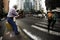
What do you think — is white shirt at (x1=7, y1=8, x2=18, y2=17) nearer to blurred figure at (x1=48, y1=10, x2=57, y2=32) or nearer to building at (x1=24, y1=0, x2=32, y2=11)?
building at (x1=24, y1=0, x2=32, y2=11)

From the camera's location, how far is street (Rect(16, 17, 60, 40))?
0.61 meters

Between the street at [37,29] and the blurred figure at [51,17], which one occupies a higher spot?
the blurred figure at [51,17]

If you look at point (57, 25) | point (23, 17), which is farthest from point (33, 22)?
point (57, 25)

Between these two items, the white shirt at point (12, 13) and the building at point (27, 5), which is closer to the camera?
the building at point (27, 5)

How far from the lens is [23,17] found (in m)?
0.77

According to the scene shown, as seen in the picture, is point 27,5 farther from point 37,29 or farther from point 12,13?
point 12,13

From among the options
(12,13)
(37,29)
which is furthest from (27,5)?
(12,13)

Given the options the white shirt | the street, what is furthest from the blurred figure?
the white shirt

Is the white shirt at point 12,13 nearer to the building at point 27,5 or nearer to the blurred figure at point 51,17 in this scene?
the building at point 27,5

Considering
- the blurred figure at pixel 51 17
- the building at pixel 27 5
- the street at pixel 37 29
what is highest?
the building at pixel 27 5

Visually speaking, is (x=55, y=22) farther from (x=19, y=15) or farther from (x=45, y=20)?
(x=19, y=15)

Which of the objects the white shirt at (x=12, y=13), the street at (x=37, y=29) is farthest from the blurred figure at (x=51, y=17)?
the white shirt at (x=12, y=13)

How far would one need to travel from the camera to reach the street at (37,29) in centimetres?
61

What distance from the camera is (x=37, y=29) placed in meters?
0.69
